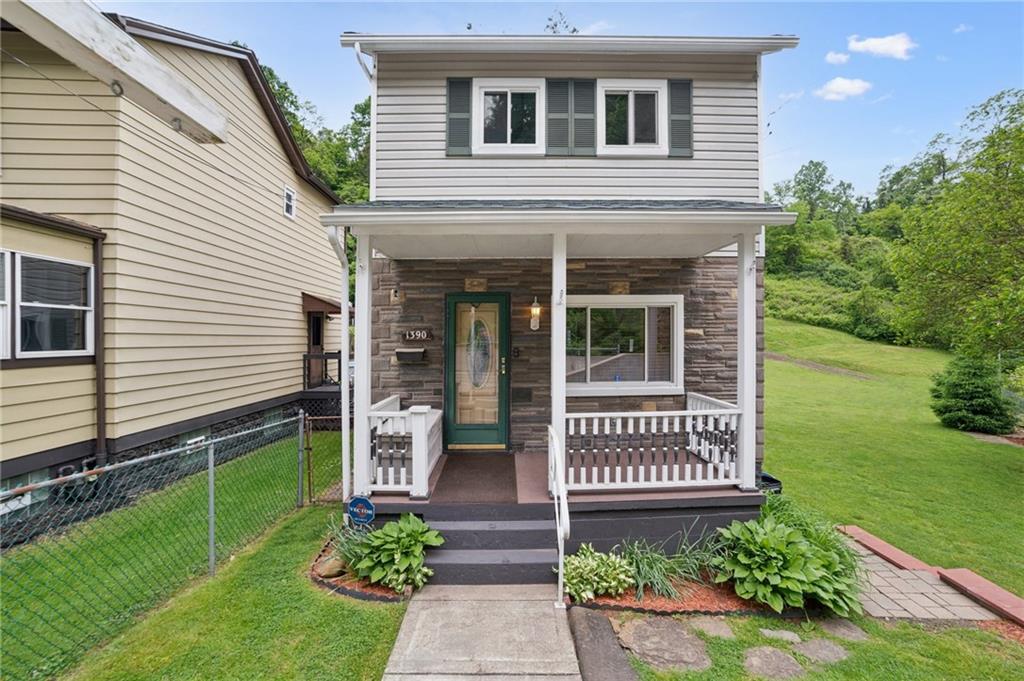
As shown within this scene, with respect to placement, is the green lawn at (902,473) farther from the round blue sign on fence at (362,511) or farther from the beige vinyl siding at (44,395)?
the beige vinyl siding at (44,395)

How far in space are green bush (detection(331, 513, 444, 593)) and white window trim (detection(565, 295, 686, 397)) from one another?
113 inches

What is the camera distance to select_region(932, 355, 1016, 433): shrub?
11016mm

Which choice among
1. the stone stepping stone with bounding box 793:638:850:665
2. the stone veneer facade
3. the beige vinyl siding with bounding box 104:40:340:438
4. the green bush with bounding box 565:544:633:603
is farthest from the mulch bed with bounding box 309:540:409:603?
the beige vinyl siding with bounding box 104:40:340:438

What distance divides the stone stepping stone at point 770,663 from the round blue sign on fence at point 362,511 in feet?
10.7

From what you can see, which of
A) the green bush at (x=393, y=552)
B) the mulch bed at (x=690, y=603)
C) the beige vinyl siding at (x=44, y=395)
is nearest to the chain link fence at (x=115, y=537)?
the beige vinyl siding at (x=44, y=395)

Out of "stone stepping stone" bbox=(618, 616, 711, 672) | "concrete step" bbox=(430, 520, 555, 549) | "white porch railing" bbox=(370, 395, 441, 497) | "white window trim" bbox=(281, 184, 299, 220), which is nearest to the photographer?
"stone stepping stone" bbox=(618, 616, 711, 672)

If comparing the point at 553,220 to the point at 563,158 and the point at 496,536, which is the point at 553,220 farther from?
the point at 496,536

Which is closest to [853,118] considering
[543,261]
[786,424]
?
[786,424]

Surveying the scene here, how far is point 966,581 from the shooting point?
12.7ft

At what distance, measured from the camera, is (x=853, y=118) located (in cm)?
3081

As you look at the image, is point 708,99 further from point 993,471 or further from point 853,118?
point 853,118

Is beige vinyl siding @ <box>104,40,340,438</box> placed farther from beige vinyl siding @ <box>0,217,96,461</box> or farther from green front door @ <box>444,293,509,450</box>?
green front door @ <box>444,293,509,450</box>

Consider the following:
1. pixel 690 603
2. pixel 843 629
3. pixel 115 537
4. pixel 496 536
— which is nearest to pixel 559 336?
pixel 496 536

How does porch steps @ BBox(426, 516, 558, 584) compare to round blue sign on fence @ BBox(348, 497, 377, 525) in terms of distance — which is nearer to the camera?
porch steps @ BBox(426, 516, 558, 584)
